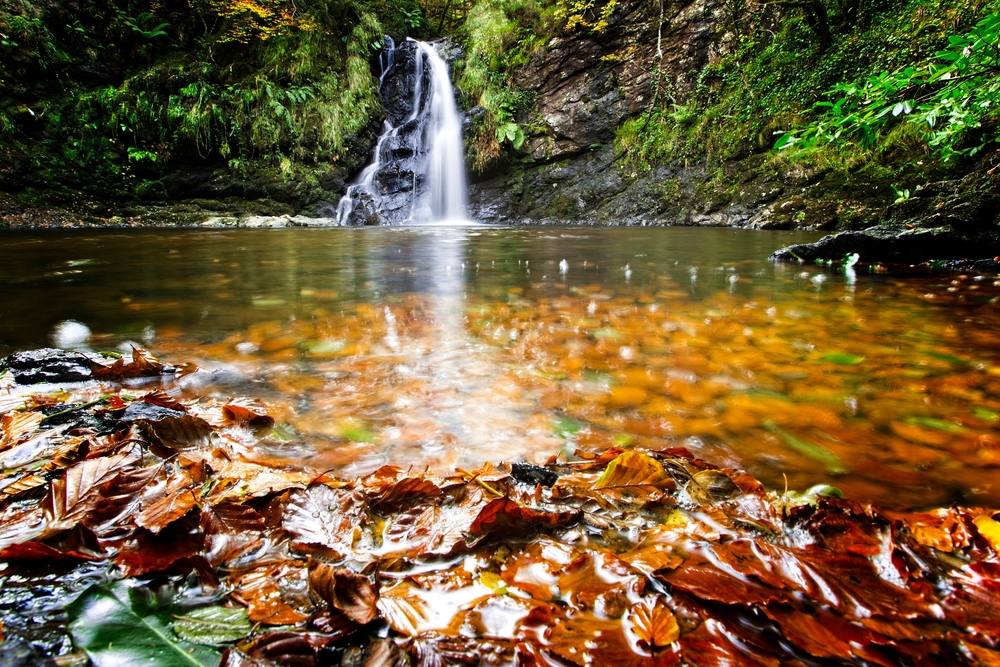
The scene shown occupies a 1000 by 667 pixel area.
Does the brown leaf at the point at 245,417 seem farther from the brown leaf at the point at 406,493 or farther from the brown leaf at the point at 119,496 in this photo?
the brown leaf at the point at 406,493

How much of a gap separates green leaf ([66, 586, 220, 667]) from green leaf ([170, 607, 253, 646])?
1cm

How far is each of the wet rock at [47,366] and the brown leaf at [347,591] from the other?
1695 mm

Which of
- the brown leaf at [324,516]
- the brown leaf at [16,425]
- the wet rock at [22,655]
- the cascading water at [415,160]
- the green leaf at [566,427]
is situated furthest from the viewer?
the cascading water at [415,160]

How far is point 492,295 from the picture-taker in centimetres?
354

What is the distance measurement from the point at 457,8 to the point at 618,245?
17.5 meters

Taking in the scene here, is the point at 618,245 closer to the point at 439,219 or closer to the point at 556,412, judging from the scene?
the point at 556,412

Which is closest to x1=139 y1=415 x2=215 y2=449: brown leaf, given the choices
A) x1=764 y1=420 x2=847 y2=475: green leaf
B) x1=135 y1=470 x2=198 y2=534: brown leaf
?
x1=135 y1=470 x2=198 y2=534: brown leaf

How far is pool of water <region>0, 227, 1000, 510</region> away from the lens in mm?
1341

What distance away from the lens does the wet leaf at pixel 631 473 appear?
3.52 feet

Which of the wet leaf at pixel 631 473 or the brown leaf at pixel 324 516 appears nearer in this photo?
the brown leaf at pixel 324 516

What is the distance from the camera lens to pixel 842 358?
79.7 inches

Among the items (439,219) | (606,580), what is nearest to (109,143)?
(439,219)

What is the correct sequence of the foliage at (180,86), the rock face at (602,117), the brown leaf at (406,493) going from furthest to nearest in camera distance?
1. the rock face at (602,117)
2. the foliage at (180,86)
3. the brown leaf at (406,493)

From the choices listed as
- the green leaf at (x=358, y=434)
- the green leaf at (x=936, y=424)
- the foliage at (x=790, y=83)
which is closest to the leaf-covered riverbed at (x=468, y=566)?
the green leaf at (x=358, y=434)
